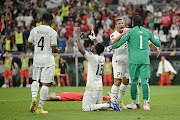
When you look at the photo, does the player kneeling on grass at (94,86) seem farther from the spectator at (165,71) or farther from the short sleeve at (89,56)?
the spectator at (165,71)

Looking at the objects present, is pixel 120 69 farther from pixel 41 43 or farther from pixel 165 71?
pixel 165 71

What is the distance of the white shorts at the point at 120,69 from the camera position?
1022 cm

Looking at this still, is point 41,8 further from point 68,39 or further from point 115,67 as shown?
point 115,67

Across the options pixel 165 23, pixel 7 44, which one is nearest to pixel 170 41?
pixel 165 23

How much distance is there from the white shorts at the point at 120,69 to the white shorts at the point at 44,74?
2.02 metres

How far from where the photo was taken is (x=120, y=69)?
10.2 meters

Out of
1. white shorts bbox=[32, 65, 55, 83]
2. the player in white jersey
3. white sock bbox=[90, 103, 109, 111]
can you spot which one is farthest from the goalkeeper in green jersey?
white shorts bbox=[32, 65, 55, 83]

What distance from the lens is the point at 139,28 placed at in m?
9.68

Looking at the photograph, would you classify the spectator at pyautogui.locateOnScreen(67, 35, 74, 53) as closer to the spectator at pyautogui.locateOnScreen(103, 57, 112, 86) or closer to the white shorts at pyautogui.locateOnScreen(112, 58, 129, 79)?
the spectator at pyautogui.locateOnScreen(103, 57, 112, 86)

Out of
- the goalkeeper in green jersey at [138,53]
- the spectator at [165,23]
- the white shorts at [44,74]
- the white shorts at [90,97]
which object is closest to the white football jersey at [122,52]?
the goalkeeper in green jersey at [138,53]

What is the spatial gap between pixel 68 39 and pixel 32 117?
1647 cm

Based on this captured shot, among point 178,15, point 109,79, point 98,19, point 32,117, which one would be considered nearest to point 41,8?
point 98,19

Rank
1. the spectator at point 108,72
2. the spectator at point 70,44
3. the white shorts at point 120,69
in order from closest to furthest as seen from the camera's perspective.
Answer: the white shorts at point 120,69 → the spectator at point 108,72 → the spectator at point 70,44

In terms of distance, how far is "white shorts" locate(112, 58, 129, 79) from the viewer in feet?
33.5
